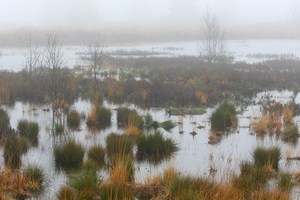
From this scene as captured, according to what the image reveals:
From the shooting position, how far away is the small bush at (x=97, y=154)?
34.5ft

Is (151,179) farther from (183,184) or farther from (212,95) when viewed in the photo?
(212,95)

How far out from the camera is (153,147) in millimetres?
11680

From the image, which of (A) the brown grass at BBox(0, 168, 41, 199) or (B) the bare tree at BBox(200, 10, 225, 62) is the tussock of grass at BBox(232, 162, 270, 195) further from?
(B) the bare tree at BBox(200, 10, 225, 62)

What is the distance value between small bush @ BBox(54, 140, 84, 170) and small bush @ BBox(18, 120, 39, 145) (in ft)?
8.51

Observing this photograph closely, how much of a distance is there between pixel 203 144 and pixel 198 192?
5.32 meters

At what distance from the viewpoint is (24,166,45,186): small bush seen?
890 cm

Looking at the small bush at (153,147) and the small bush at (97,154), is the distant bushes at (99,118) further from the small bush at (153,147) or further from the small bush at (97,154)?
the small bush at (97,154)

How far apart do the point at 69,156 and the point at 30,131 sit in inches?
131

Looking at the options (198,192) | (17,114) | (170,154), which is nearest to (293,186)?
(198,192)

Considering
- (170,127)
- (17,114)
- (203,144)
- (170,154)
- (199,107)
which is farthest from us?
(199,107)

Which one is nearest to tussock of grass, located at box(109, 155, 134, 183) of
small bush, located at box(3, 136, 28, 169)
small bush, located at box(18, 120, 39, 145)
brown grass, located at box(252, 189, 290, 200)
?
brown grass, located at box(252, 189, 290, 200)

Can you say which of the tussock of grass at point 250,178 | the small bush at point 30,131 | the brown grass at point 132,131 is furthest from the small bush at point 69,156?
the tussock of grass at point 250,178

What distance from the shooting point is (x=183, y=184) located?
314 inches

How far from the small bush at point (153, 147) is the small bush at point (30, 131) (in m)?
3.28
